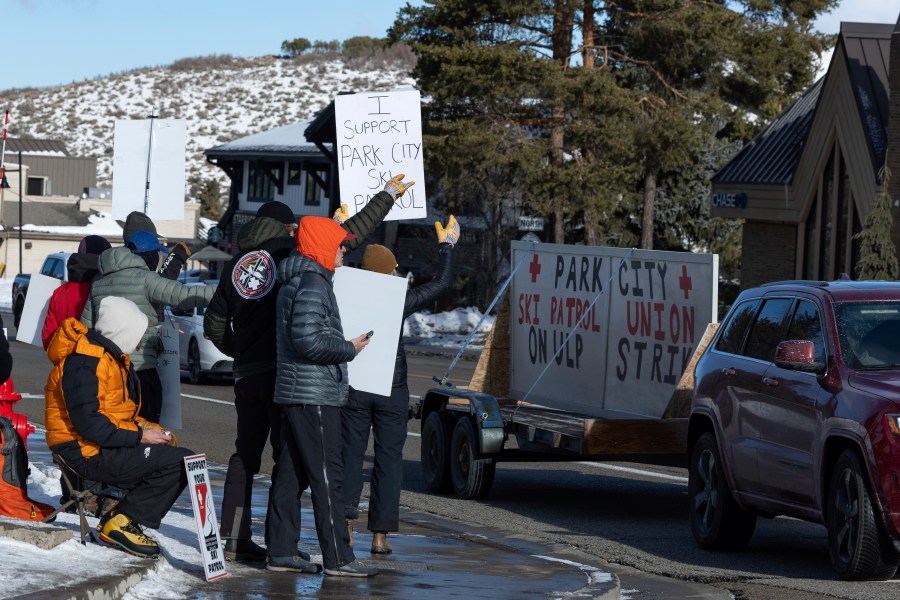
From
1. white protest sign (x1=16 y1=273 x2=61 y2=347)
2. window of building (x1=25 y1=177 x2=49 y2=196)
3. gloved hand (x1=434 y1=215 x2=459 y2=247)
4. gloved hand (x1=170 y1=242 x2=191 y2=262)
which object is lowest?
white protest sign (x1=16 y1=273 x2=61 y2=347)

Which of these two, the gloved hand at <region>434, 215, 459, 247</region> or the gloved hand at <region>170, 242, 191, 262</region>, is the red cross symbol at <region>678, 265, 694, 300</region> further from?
the gloved hand at <region>170, 242, 191, 262</region>

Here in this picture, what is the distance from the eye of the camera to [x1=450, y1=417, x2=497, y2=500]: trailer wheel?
12312 millimetres

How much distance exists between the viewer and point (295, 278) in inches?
308

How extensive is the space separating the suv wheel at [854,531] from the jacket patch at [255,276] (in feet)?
11.2

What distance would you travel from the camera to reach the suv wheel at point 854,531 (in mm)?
8414

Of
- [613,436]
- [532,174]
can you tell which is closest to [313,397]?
[613,436]

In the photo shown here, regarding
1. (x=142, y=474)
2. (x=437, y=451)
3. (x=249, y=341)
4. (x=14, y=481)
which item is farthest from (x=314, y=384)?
(x=437, y=451)

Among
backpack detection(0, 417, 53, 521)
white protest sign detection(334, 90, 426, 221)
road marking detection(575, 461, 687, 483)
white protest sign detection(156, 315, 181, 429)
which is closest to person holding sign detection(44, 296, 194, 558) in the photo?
backpack detection(0, 417, 53, 521)

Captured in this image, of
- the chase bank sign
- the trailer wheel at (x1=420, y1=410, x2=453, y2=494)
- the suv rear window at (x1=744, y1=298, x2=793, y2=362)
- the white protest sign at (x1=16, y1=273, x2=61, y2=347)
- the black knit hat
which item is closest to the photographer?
the black knit hat

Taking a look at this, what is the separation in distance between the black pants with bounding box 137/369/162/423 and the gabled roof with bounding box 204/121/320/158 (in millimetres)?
49951

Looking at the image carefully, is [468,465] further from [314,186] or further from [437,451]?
[314,186]

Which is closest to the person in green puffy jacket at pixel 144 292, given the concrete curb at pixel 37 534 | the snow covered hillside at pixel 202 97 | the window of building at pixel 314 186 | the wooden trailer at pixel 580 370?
the concrete curb at pixel 37 534

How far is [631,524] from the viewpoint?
11.5m

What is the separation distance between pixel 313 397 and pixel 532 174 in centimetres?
3088
